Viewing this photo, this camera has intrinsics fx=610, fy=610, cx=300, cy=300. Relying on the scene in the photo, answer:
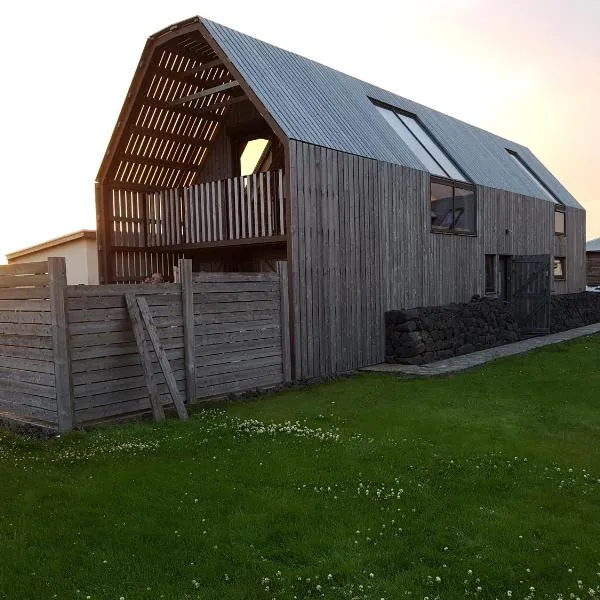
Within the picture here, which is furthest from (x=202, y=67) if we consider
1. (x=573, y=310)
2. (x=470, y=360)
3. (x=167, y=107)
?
(x=573, y=310)

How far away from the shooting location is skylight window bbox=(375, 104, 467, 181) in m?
15.5

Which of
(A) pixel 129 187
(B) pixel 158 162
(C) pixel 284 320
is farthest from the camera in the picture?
(B) pixel 158 162

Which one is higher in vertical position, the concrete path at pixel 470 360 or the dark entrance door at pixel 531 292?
the dark entrance door at pixel 531 292

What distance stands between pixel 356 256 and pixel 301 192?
2.03m

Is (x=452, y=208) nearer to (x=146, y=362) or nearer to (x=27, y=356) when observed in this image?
(x=146, y=362)

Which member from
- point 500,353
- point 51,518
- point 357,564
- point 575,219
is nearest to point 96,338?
point 51,518

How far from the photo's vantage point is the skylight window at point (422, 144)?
610 inches

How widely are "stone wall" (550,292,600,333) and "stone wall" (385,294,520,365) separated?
380cm

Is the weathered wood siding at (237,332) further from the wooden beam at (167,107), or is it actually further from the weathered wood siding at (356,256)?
the wooden beam at (167,107)

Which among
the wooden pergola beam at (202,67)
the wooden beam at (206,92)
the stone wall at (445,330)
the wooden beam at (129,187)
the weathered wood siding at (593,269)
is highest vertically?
the wooden pergola beam at (202,67)

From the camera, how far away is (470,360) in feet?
43.8

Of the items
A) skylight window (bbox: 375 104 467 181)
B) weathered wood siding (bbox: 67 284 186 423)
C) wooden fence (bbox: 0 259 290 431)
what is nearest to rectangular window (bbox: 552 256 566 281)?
skylight window (bbox: 375 104 467 181)

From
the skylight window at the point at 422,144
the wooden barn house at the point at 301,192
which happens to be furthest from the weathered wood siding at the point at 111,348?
the skylight window at the point at 422,144

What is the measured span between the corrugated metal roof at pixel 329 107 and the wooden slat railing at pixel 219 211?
1.33 meters
